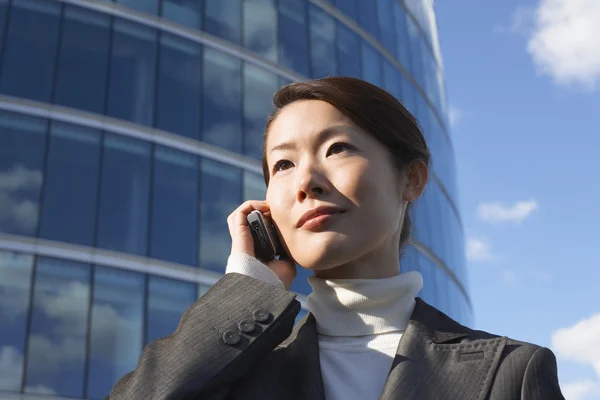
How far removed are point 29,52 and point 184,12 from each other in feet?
12.7

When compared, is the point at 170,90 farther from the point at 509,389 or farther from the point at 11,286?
the point at 509,389

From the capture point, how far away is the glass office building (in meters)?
13.1

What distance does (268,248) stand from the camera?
6.84 ft

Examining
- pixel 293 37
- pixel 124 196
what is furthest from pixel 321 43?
pixel 124 196

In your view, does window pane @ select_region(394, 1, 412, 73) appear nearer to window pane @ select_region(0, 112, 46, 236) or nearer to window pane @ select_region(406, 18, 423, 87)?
window pane @ select_region(406, 18, 423, 87)

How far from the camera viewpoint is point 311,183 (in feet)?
5.96

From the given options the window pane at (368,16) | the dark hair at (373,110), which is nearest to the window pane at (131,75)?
the window pane at (368,16)

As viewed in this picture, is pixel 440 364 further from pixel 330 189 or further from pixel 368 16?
pixel 368 16

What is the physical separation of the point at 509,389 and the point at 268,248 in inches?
30.0

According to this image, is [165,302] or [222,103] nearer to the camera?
[165,302]

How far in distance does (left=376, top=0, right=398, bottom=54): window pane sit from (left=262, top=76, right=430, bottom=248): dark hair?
19638 mm

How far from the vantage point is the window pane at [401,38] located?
21.8 meters

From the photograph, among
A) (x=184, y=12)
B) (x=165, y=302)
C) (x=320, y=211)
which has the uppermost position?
(x=184, y=12)

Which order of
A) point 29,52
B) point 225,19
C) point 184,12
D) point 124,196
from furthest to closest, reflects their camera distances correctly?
point 225,19 → point 184,12 → point 29,52 → point 124,196
